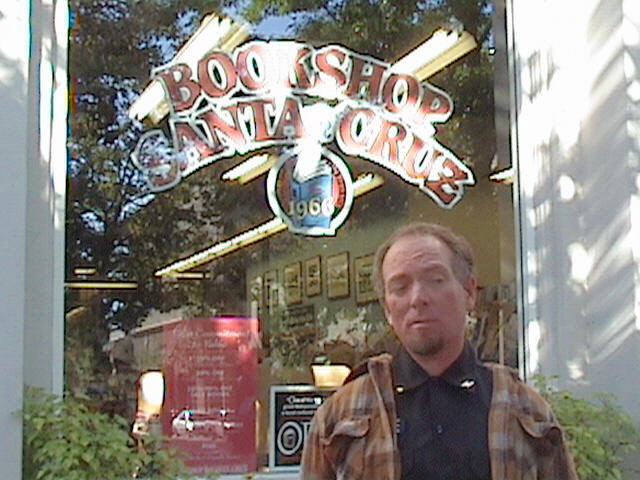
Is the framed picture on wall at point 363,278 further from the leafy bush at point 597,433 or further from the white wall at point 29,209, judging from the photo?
the white wall at point 29,209

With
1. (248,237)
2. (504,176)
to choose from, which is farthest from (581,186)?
(248,237)

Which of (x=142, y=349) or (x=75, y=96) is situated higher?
(x=75, y=96)

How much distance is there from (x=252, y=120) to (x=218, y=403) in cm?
137

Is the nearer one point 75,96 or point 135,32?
point 75,96

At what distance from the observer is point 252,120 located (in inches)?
227

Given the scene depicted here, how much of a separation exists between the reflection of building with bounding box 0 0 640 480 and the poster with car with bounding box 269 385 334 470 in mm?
484

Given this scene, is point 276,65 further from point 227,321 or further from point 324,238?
point 227,321

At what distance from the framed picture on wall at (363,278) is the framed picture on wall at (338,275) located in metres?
A: 0.06

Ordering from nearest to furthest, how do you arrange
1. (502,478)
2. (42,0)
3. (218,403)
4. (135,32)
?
1. (502,478)
2. (42,0)
3. (218,403)
4. (135,32)

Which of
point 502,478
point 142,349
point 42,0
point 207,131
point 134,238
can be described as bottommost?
point 502,478


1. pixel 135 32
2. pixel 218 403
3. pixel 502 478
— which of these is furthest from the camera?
pixel 135 32

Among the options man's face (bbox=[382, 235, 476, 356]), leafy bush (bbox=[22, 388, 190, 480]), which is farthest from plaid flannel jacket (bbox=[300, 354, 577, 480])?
leafy bush (bbox=[22, 388, 190, 480])

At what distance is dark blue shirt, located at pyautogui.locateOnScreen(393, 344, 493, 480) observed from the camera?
326 centimetres

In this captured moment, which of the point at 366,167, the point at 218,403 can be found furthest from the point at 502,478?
the point at 366,167
